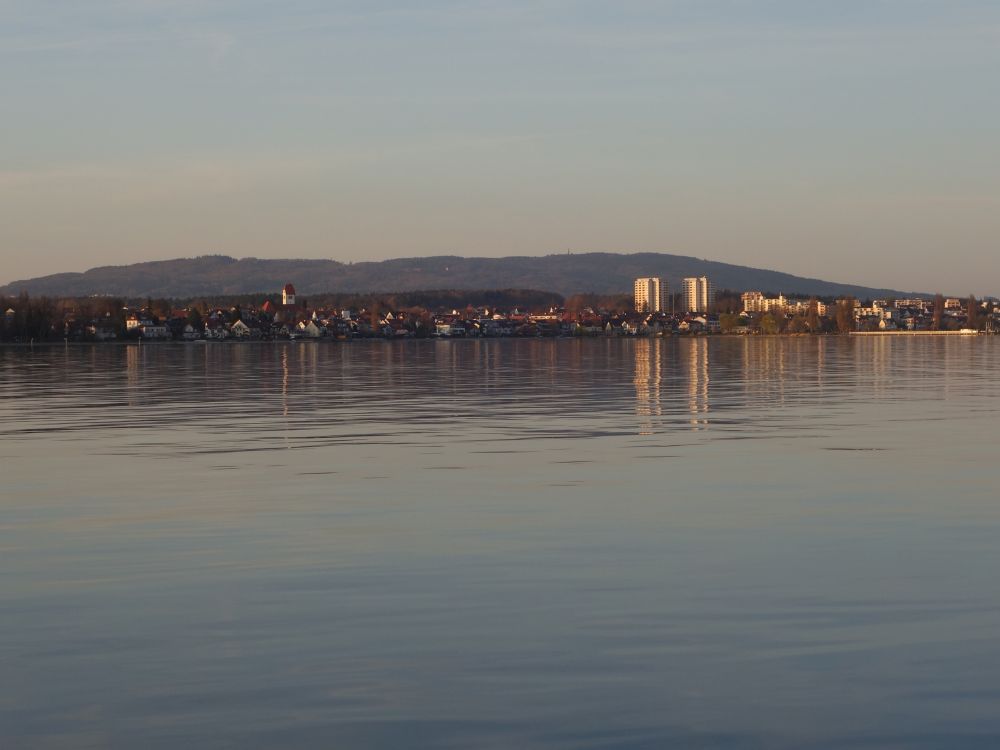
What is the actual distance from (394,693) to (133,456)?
18.7m

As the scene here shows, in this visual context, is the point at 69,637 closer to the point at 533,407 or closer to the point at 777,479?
the point at 777,479

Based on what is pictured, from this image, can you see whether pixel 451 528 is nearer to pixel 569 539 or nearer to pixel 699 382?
pixel 569 539

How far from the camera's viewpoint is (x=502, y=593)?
1302 centimetres

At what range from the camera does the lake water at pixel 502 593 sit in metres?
8.99

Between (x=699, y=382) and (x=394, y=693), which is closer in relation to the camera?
(x=394, y=693)

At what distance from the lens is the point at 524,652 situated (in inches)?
419

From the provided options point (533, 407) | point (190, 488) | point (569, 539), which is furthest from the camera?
point (533, 407)

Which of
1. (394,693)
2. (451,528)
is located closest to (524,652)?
(394,693)

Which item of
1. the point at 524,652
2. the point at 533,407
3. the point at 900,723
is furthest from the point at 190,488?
the point at 533,407

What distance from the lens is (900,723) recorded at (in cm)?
880

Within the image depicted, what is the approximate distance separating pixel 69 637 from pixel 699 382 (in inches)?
2034

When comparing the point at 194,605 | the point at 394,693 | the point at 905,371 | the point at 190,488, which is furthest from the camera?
the point at 905,371

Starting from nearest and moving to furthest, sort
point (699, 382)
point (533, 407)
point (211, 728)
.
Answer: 1. point (211, 728)
2. point (533, 407)
3. point (699, 382)

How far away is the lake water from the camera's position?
8992 mm
